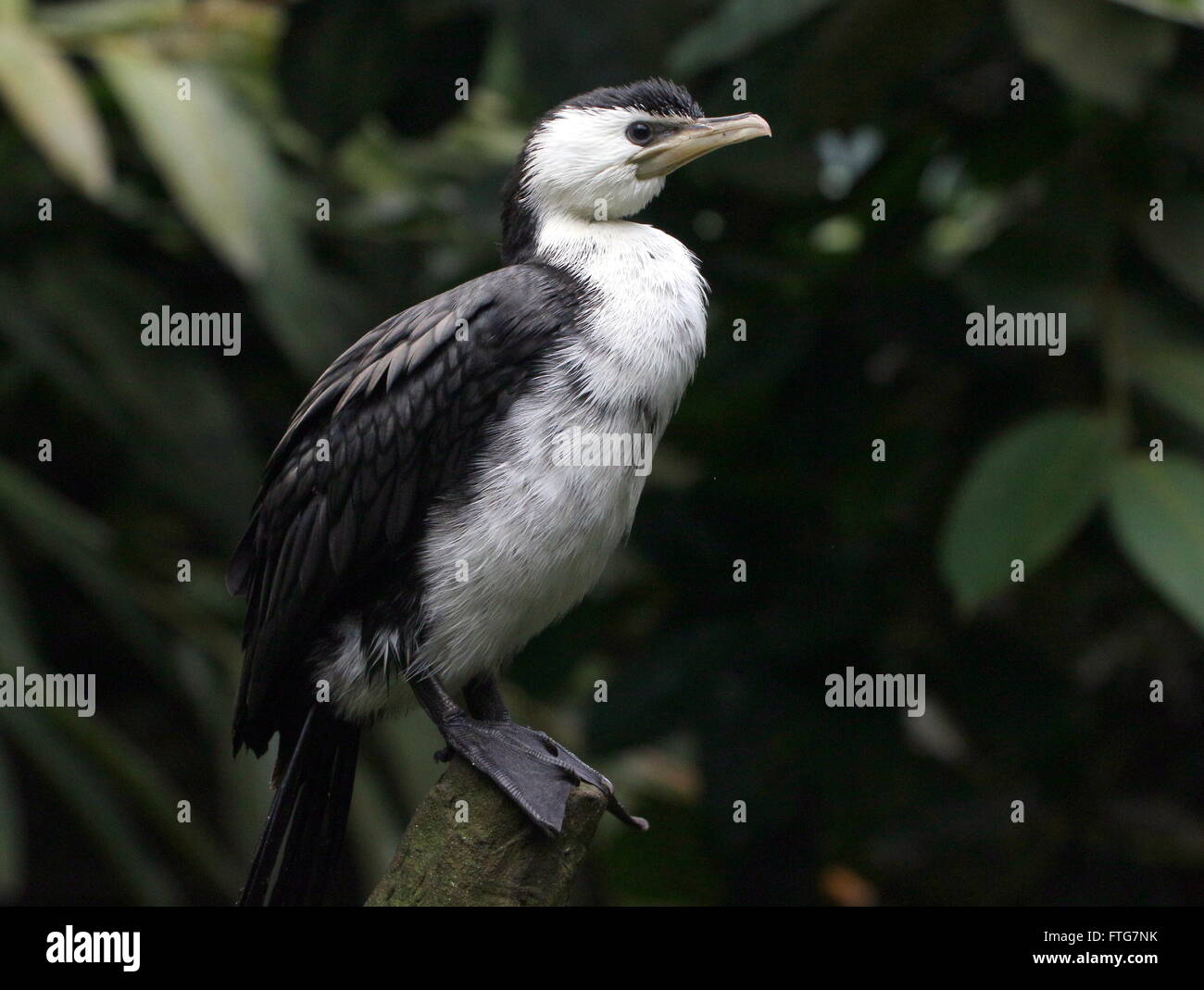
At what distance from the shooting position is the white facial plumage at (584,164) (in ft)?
11.2

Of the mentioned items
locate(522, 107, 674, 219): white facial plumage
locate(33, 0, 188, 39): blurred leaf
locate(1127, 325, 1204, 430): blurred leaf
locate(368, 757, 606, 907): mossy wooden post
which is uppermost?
locate(33, 0, 188, 39): blurred leaf

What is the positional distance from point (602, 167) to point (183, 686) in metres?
3.36

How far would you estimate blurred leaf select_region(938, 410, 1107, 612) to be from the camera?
4.23m

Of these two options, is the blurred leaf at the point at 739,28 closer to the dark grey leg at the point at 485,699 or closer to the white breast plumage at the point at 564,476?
the white breast plumage at the point at 564,476

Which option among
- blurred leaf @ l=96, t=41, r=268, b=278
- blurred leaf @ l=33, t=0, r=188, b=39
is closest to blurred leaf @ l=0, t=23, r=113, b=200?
blurred leaf @ l=96, t=41, r=268, b=278

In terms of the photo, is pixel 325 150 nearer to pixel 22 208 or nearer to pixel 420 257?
pixel 420 257

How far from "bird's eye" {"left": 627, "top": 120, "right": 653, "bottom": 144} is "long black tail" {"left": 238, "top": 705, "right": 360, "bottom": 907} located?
1.47 m

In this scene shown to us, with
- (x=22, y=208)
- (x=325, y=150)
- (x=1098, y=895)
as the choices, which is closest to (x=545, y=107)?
(x=325, y=150)

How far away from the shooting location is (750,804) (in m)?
5.19

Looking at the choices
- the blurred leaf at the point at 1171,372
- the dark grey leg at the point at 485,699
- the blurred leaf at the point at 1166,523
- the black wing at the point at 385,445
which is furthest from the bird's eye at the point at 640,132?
the blurred leaf at the point at 1171,372

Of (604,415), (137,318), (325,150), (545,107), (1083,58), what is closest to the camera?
(604,415)

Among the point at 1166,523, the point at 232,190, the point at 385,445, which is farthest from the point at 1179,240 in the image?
the point at 232,190

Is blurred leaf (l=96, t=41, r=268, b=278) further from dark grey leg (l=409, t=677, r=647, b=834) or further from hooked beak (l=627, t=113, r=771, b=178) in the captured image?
dark grey leg (l=409, t=677, r=647, b=834)

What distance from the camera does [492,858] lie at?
3.07 metres
